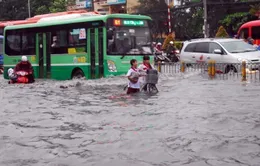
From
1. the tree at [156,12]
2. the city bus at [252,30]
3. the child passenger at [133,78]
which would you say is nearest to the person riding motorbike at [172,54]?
the city bus at [252,30]

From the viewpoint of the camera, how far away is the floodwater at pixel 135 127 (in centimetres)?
696

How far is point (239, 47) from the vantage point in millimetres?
19812

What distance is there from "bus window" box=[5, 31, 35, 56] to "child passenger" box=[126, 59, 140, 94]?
936cm

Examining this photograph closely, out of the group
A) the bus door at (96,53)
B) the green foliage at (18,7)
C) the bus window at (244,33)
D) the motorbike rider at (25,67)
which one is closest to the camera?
the bus door at (96,53)

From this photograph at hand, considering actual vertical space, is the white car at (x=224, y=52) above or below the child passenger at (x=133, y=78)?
above

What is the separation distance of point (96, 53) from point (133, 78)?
5343 millimetres

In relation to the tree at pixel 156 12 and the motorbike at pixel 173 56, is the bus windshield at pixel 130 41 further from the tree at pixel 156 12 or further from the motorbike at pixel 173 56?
the tree at pixel 156 12

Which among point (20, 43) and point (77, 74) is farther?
point (20, 43)

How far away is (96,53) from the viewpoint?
19.0 m

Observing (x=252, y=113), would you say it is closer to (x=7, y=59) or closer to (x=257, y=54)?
(x=257, y=54)

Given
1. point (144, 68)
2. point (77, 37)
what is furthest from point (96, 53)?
point (144, 68)

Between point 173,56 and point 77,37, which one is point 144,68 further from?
point 173,56

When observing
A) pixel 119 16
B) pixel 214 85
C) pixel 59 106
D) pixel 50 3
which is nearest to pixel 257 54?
pixel 214 85

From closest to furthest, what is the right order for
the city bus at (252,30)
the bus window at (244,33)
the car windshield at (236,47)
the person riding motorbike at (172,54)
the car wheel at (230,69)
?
the car wheel at (230,69)
the car windshield at (236,47)
the city bus at (252,30)
the bus window at (244,33)
the person riding motorbike at (172,54)
